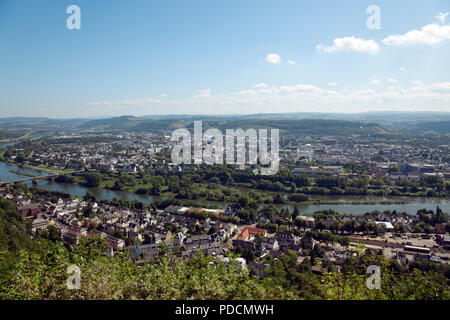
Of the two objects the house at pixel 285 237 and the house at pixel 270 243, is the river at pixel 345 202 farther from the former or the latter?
the house at pixel 270 243

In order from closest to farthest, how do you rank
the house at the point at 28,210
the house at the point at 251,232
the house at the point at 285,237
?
the house at the point at 285,237, the house at the point at 251,232, the house at the point at 28,210

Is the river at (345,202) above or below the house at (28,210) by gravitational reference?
below

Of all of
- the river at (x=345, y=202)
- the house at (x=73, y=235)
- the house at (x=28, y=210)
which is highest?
the house at (x=28, y=210)

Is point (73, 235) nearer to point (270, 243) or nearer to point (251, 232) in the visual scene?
point (251, 232)

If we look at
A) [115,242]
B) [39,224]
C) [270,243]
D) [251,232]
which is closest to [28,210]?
[39,224]

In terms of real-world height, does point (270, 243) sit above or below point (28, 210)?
below

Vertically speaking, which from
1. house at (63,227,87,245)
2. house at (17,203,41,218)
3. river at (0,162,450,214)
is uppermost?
house at (17,203,41,218)

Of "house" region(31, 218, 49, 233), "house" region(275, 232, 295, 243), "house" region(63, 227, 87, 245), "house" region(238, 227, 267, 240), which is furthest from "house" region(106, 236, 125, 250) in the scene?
"house" region(275, 232, 295, 243)

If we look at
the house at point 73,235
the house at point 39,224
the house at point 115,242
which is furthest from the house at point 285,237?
the house at point 39,224

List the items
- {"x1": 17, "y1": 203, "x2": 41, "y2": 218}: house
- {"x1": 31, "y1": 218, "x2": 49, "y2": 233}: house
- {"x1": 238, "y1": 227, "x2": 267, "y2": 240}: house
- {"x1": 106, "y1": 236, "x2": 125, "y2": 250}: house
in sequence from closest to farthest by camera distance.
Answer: {"x1": 106, "y1": 236, "x2": 125, "y2": 250}: house
{"x1": 238, "y1": 227, "x2": 267, "y2": 240}: house
{"x1": 31, "y1": 218, "x2": 49, "y2": 233}: house
{"x1": 17, "y1": 203, "x2": 41, "y2": 218}: house

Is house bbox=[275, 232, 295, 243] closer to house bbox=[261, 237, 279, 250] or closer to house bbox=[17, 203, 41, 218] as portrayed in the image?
house bbox=[261, 237, 279, 250]

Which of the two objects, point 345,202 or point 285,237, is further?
point 345,202
